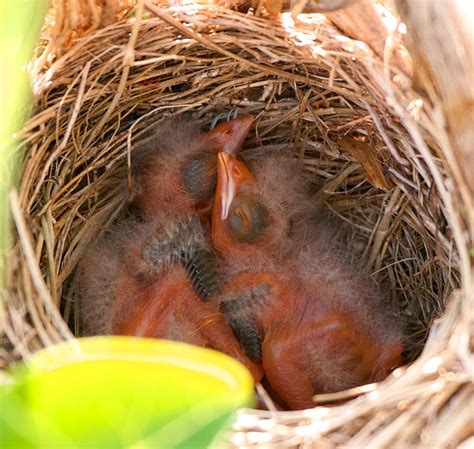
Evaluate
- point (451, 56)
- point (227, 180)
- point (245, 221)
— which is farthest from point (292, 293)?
point (451, 56)

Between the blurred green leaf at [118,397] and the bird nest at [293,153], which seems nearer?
the blurred green leaf at [118,397]

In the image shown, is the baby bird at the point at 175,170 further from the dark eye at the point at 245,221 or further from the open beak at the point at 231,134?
the dark eye at the point at 245,221

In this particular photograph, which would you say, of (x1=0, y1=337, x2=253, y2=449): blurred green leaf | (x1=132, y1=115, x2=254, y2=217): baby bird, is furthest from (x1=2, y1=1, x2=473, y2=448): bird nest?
(x1=0, y1=337, x2=253, y2=449): blurred green leaf

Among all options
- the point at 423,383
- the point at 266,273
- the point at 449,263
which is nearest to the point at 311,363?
the point at 266,273

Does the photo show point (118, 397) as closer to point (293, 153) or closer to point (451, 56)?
point (451, 56)

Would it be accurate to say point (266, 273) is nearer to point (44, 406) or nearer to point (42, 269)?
point (42, 269)

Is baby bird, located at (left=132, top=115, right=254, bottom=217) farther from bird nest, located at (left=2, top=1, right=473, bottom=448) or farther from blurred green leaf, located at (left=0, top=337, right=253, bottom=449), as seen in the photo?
blurred green leaf, located at (left=0, top=337, right=253, bottom=449)

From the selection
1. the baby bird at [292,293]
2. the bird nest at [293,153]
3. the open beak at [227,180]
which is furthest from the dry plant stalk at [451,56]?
the open beak at [227,180]
